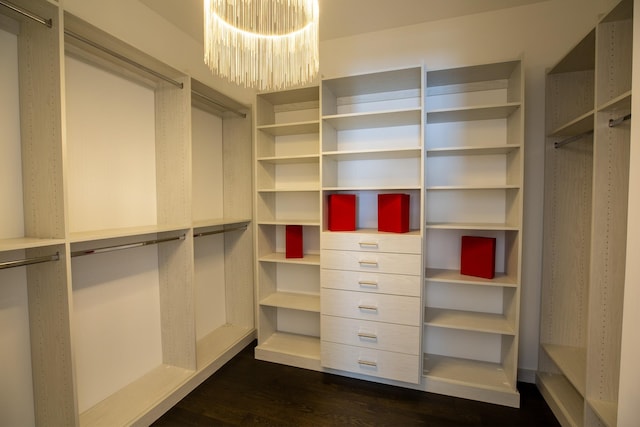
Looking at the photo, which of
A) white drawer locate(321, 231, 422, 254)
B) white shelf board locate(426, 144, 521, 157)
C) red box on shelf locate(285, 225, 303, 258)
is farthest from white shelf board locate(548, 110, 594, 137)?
red box on shelf locate(285, 225, 303, 258)

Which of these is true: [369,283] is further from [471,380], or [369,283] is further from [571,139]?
[571,139]

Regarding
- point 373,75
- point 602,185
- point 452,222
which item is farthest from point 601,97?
point 373,75

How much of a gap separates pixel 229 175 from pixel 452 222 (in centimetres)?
205

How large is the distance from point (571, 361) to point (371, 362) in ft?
4.22

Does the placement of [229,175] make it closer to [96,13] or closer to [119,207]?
[119,207]

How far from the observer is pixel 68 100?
163 cm

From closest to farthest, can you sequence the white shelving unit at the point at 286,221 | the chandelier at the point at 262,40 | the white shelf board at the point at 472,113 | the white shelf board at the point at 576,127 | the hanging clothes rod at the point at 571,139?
1. the chandelier at the point at 262,40
2. the white shelf board at the point at 576,127
3. the hanging clothes rod at the point at 571,139
4. the white shelf board at the point at 472,113
5. the white shelving unit at the point at 286,221

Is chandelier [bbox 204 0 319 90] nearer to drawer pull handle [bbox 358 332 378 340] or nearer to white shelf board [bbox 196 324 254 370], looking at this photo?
drawer pull handle [bbox 358 332 378 340]

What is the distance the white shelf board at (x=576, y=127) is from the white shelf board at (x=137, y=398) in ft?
9.75

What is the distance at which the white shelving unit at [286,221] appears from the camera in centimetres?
249

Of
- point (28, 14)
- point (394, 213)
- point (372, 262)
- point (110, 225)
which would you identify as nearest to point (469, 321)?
point (372, 262)

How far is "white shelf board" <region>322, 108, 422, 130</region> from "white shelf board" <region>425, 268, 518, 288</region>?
1190mm

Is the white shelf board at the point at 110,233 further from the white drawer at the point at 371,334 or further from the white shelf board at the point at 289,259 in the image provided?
the white drawer at the point at 371,334

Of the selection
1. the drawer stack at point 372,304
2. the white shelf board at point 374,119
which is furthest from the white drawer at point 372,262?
the white shelf board at point 374,119
